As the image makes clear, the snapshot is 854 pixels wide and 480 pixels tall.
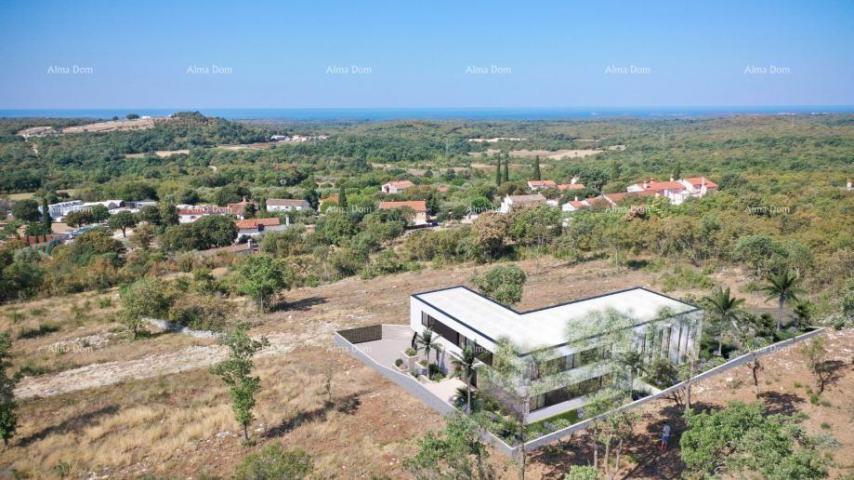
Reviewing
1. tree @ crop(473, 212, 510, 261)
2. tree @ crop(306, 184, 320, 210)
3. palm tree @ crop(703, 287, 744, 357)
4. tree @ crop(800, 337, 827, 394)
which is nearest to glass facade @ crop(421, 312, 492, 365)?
palm tree @ crop(703, 287, 744, 357)

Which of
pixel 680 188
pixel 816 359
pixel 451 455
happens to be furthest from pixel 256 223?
pixel 451 455

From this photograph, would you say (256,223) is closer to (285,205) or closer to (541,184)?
(285,205)

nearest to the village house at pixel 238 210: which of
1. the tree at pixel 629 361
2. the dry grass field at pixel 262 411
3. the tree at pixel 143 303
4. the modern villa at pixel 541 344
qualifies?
the dry grass field at pixel 262 411

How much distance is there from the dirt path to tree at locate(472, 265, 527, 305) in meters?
9.09

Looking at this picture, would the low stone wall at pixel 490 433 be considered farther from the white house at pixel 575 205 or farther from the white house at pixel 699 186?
the white house at pixel 699 186

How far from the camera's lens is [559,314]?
2181 cm

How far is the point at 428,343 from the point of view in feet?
71.5

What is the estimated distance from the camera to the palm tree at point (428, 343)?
21812 millimetres

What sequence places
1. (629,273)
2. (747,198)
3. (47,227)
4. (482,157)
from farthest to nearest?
(482,157), (47,227), (747,198), (629,273)

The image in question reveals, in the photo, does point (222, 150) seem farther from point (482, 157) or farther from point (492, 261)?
point (492, 261)

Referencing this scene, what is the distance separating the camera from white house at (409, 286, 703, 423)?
18109mm

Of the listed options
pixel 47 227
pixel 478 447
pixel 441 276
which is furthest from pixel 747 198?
pixel 47 227

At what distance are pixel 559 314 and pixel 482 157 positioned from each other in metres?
122

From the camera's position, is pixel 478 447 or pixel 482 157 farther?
pixel 482 157
